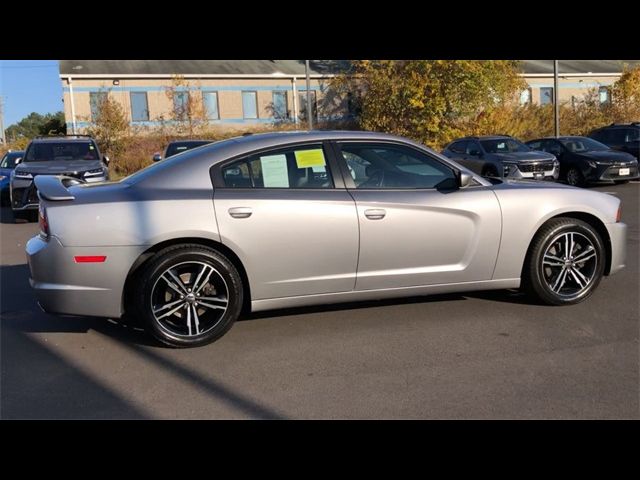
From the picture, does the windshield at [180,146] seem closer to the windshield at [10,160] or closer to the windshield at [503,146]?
the windshield at [10,160]

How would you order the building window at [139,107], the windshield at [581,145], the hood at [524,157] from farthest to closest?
the building window at [139,107]
the windshield at [581,145]
the hood at [524,157]

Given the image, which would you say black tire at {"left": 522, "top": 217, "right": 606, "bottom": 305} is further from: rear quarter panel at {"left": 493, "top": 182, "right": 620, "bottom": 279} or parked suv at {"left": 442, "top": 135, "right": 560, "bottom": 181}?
parked suv at {"left": 442, "top": 135, "right": 560, "bottom": 181}

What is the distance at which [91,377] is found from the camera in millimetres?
3965

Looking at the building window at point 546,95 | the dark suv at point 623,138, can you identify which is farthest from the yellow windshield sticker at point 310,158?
the building window at point 546,95

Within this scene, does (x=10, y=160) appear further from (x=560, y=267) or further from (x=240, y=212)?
(x=560, y=267)

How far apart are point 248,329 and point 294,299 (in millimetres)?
515

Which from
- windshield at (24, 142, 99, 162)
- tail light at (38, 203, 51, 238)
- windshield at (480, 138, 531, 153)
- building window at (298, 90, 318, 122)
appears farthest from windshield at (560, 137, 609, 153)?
building window at (298, 90, 318, 122)

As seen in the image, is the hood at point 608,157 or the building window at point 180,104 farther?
the building window at point 180,104

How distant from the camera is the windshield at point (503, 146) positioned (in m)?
15.5

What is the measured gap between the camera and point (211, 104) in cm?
3403

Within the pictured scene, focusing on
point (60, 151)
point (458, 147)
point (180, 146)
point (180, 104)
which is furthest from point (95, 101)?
point (458, 147)

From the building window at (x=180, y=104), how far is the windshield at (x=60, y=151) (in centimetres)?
2053

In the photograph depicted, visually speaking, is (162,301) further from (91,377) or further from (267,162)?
(267,162)
